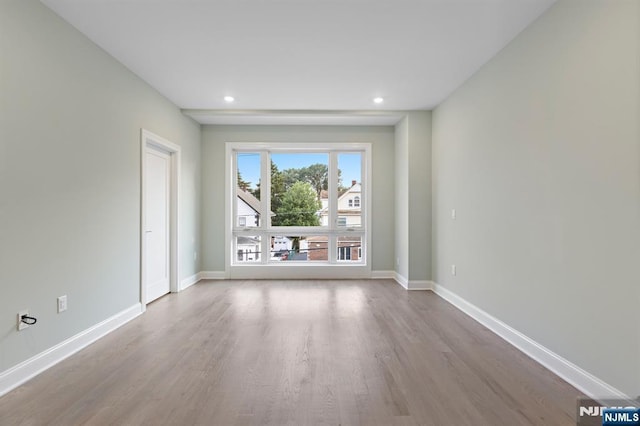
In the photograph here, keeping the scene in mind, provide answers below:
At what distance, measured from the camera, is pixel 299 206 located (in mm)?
5910

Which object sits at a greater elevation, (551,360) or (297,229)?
(297,229)

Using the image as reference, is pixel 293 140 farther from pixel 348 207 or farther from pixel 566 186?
pixel 566 186

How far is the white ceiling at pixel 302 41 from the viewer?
255cm

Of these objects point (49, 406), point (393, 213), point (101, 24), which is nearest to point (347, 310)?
→ point (393, 213)

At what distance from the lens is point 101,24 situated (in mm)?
2777

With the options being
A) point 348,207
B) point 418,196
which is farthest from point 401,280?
point 348,207

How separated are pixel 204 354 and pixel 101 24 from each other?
287 centimetres

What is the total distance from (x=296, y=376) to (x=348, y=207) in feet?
12.7

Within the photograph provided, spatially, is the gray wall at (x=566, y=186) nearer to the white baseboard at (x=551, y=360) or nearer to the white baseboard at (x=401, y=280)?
the white baseboard at (x=551, y=360)

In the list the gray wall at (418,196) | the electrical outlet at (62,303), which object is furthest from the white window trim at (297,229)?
the electrical outlet at (62,303)

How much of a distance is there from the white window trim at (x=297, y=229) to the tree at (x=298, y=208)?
127 millimetres

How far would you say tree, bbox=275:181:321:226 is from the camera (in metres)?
5.91

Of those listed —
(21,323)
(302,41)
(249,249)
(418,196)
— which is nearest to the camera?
(21,323)

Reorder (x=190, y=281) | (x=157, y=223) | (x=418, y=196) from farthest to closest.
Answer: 1. (x=190, y=281)
2. (x=418, y=196)
3. (x=157, y=223)
